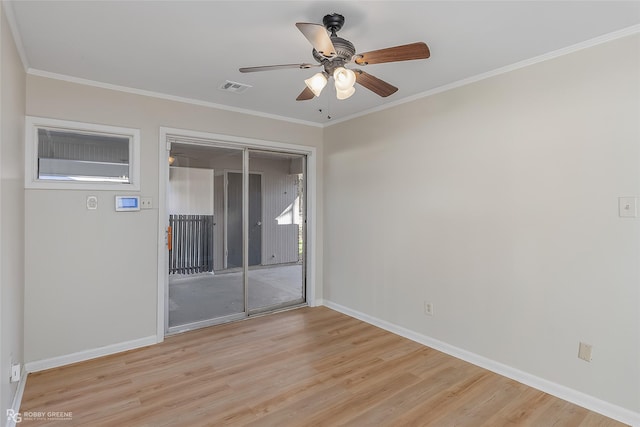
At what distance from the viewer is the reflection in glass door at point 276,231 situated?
4.37 metres

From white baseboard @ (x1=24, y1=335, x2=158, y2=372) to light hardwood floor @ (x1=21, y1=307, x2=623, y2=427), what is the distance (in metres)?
0.08

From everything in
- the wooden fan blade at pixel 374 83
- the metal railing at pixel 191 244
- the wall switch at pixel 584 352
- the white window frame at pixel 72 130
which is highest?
the wooden fan blade at pixel 374 83

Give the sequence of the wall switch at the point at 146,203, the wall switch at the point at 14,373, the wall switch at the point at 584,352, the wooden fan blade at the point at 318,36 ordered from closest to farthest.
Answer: the wooden fan blade at the point at 318,36, the wall switch at the point at 14,373, the wall switch at the point at 584,352, the wall switch at the point at 146,203

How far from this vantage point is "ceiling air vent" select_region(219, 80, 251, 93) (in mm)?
3203

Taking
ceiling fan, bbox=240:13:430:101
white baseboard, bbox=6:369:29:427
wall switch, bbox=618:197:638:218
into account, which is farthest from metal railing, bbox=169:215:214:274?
wall switch, bbox=618:197:638:218

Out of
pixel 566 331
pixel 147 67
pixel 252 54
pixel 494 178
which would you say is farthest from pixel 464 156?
pixel 147 67

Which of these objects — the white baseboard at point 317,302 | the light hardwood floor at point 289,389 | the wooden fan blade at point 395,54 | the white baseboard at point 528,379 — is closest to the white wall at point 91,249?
the light hardwood floor at point 289,389

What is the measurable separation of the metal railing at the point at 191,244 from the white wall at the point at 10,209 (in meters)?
1.30

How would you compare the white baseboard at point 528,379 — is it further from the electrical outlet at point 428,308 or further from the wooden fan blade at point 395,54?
the wooden fan blade at point 395,54

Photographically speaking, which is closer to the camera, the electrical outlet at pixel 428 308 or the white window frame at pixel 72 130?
the white window frame at pixel 72 130

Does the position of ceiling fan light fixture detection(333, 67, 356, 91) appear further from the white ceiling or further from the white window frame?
the white window frame

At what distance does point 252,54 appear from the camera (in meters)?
2.60

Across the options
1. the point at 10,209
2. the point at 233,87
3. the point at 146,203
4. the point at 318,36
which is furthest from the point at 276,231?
the point at 318,36
